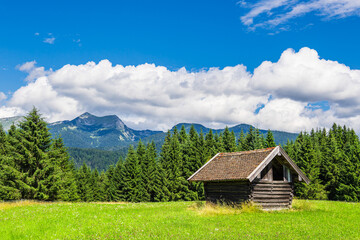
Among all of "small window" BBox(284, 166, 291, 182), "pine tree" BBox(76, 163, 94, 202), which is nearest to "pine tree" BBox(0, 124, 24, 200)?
"small window" BBox(284, 166, 291, 182)

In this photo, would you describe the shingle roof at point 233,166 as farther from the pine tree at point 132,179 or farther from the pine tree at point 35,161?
the pine tree at point 132,179

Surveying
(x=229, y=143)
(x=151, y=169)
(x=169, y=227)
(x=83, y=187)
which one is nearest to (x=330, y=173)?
(x=229, y=143)

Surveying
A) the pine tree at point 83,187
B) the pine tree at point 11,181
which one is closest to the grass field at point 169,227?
the pine tree at point 11,181

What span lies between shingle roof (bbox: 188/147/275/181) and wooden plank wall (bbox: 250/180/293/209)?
5.22ft

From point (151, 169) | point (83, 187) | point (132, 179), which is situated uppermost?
point (151, 169)

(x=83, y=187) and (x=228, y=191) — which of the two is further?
(x=83, y=187)

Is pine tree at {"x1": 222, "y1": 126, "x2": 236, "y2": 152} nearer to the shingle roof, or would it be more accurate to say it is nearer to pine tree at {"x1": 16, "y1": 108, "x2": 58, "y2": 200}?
the shingle roof

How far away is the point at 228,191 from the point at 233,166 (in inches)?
93.0

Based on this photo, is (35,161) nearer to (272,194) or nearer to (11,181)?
(11,181)

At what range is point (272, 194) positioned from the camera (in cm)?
2608

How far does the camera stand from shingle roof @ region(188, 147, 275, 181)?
25.0m

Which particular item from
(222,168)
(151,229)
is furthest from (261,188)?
(151,229)

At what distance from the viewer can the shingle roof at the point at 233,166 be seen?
25.0 m

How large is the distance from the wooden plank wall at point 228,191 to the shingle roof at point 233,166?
0.93 meters
